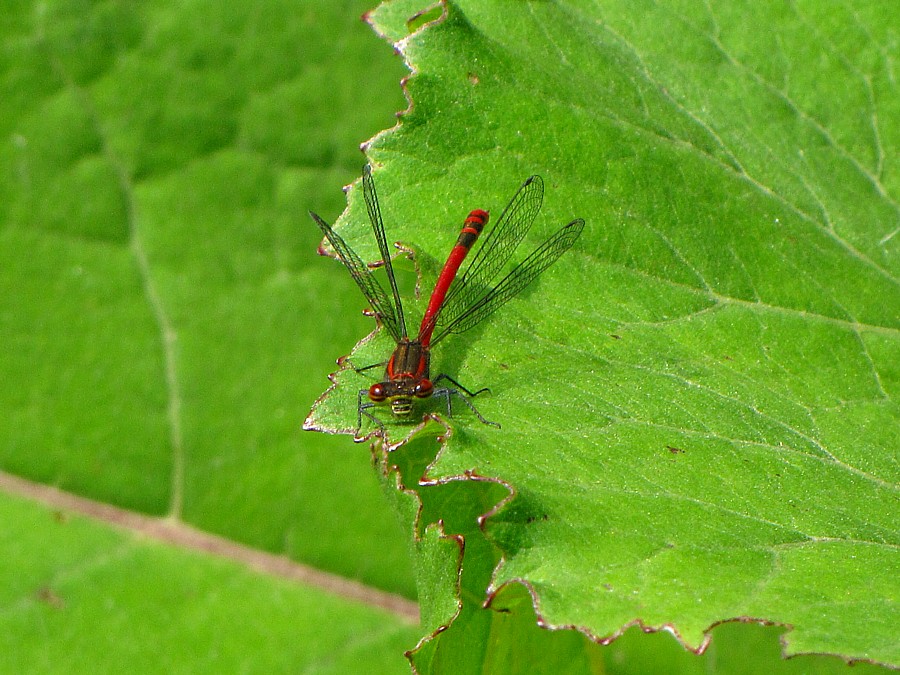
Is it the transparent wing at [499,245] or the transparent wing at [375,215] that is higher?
the transparent wing at [375,215]

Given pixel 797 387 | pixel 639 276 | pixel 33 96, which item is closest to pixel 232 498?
pixel 33 96

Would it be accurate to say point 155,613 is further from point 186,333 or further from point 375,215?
point 375,215

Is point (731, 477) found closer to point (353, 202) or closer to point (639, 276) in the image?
point (639, 276)

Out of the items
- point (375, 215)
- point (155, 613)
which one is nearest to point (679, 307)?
point (375, 215)

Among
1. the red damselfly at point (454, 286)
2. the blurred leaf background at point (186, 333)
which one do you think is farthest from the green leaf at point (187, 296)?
the red damselfly at point (454, 286)

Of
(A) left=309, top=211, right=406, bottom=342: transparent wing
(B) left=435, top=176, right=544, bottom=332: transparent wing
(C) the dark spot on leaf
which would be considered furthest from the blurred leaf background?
(B) left=435, top=176, right=544, bottom=332: transparent wing

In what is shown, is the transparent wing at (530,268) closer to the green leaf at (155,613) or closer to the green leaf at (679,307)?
the green leaf at (679,307)

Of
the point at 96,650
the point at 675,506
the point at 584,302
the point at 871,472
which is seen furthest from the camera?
the point at 96,650
